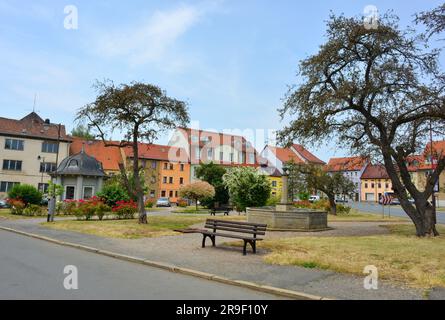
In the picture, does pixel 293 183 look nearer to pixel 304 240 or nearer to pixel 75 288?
pixel 304 240

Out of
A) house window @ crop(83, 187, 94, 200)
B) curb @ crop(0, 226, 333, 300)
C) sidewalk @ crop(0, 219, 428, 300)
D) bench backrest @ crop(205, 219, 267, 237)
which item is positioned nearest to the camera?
curb @ crop(0, 226, 333, 300)

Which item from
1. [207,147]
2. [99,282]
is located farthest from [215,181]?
[99,282]

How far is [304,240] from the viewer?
1394cm

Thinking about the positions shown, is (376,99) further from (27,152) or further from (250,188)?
(27,152)

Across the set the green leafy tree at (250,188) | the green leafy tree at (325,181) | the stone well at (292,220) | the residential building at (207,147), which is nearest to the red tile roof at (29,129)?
the residential building at (207,147)

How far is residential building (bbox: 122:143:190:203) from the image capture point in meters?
65.8

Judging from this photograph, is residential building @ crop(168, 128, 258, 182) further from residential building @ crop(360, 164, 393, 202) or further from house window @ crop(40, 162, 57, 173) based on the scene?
residential building @ crop(360, 164, 393, 202)

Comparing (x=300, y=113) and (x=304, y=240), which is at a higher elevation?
(x=300, y=113)

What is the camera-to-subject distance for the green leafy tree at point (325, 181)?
37.5 meters

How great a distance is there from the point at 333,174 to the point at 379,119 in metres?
22.3

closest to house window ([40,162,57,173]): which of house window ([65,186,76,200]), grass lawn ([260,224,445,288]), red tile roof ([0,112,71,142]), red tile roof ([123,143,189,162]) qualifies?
red tile roof ([0,112,71,142])

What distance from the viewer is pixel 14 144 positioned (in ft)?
177

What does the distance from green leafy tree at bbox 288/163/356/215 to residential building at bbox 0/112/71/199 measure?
34.1 metres
